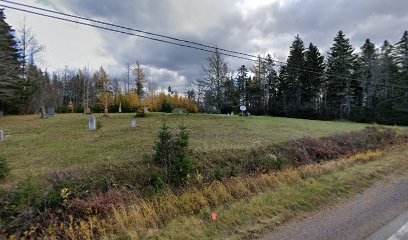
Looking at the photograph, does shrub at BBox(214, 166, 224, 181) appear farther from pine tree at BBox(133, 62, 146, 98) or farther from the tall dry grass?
pine tree at BBox(133, 62, 146, 98)

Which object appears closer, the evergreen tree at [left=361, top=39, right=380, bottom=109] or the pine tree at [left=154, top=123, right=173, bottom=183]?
the pine tree at [left=154, top=123, right=173, bottom=183]

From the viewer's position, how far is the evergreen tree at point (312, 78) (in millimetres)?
52188

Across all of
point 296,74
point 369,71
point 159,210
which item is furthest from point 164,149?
point 369,71

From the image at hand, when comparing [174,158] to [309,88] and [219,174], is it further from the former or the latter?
[309,88]

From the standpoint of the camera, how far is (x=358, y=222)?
4.89 metres

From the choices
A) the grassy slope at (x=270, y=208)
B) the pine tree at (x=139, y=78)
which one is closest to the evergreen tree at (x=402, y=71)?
→ the grassy slope at (x=270, y=208)

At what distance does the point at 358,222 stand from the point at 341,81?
5228 centimetres

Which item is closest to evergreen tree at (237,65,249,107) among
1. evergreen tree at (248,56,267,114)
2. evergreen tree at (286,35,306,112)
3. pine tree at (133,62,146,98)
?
evergreen tree at (248,56,267,114)

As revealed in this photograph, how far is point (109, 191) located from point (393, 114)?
46772mm

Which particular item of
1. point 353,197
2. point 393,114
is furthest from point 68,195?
point 393,114

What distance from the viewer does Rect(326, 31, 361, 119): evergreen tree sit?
4969 cm

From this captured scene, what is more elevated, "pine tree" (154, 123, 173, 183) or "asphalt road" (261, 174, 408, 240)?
"pine tree" (154, 123, 173, 183)

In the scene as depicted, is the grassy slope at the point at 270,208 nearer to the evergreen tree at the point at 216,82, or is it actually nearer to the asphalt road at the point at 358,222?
the asphalt road at the point at 358,222

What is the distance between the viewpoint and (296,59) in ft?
178
